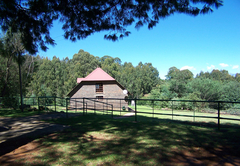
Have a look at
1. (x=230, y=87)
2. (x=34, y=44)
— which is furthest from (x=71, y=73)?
(x=34, y=44)

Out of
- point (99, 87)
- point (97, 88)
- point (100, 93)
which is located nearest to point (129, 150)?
point (100, 93)

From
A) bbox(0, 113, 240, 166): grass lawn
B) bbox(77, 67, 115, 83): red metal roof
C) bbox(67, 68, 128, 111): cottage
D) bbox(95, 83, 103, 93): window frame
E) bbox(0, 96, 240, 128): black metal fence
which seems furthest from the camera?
bbox(95, 83, 103, 93): window frame

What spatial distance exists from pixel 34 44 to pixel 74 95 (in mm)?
28678

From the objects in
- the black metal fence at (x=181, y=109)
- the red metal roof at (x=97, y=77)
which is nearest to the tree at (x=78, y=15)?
the black metal fence at (x=181, y=109)

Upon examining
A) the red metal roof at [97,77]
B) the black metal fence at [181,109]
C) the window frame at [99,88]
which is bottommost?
the black metal fence at [181,109]

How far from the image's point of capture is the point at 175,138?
4.94 metres

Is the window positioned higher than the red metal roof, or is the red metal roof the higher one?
the red metal roof

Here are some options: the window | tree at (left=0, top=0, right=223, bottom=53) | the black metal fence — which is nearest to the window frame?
the window

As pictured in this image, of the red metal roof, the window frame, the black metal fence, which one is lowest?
the black metal fence

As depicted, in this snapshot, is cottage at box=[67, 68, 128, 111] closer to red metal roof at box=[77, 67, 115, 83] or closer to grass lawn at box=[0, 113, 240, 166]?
red metal roof at box=[77, 67, 115, 83]

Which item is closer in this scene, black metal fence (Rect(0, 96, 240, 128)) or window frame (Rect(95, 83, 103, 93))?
black metal fence (Rect(0, 96, 240, 128))

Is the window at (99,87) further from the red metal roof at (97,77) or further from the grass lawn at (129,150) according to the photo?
the grass lawn at (129,150)

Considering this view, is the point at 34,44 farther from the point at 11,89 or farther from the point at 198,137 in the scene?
the point at 11,89

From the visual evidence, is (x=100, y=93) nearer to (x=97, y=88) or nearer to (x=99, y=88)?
(x=99, y=88)
